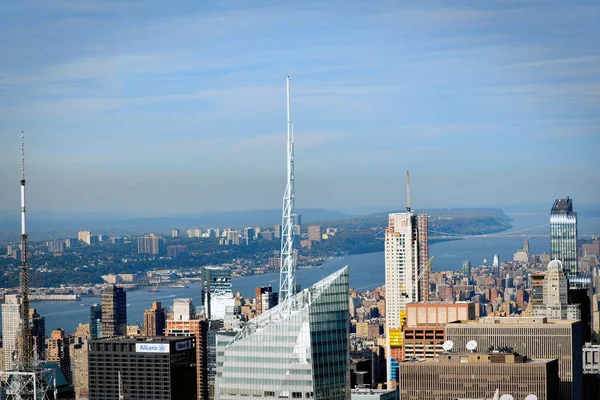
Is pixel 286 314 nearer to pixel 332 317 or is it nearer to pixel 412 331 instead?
pixel 332 317

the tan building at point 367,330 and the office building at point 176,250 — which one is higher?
the office building at point 176,250

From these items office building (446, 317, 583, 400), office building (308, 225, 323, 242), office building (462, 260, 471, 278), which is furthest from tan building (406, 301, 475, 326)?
office building (462, 260, 471, 278)

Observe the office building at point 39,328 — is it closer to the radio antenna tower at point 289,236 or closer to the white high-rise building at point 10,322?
the white high-rise building at point 10,322

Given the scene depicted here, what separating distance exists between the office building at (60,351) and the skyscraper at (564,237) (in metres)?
10.3

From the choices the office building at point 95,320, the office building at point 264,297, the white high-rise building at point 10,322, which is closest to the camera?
the white high-rise building at point 10,322

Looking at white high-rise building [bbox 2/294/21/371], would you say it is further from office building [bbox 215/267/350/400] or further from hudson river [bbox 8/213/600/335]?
office building [bbox 215/267/350/400]

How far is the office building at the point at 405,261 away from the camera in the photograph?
38312mm

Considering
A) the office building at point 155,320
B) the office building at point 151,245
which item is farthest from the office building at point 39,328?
the office building at point 151,245

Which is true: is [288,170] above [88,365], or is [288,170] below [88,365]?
above

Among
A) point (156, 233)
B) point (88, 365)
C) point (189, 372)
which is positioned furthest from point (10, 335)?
point (156, 233)

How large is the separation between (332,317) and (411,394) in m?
6.26

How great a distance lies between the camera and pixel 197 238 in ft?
107

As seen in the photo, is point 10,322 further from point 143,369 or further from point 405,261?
point 405,261

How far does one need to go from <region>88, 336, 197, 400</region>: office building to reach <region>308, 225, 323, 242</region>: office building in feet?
12.7
